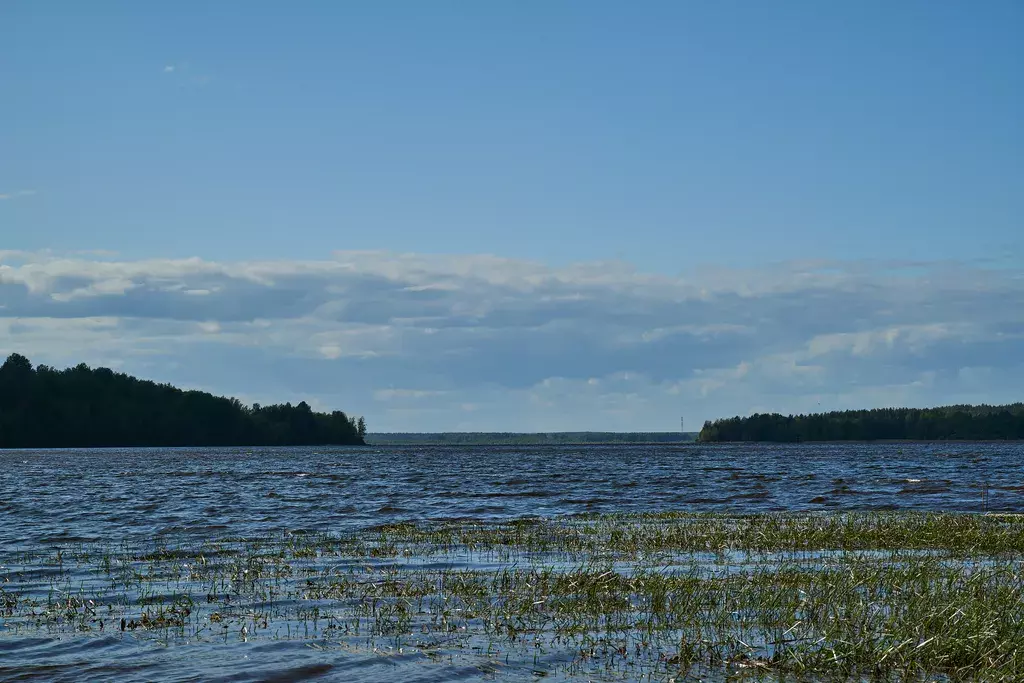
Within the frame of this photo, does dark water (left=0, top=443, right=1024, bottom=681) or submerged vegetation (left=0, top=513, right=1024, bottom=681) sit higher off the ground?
submerged vegetation (left=0, top=513, right=1024, bottom=681)

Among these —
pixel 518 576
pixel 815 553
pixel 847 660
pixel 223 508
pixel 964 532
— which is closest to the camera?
pixel 847 660

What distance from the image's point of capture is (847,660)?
12.7 m

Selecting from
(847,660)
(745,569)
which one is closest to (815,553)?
(745,569)

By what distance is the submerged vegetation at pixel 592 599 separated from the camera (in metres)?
13.1

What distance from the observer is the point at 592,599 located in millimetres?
16922

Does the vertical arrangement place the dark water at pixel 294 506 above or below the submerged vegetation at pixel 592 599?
below

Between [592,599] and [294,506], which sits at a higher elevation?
[592,599]

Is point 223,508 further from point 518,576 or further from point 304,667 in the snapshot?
point 304,667

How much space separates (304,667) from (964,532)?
69.2 ft

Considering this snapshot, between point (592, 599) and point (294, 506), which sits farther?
point (294, 506)

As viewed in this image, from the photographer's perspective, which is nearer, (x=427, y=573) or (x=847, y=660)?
(x=847, y=660)

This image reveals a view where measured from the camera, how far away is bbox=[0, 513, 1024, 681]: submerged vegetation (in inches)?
515

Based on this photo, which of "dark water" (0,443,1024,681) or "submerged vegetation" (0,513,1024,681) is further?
"dark water" (0,443,1024,681)

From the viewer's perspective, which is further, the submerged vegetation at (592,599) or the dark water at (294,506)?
the dark water at (294,506)
